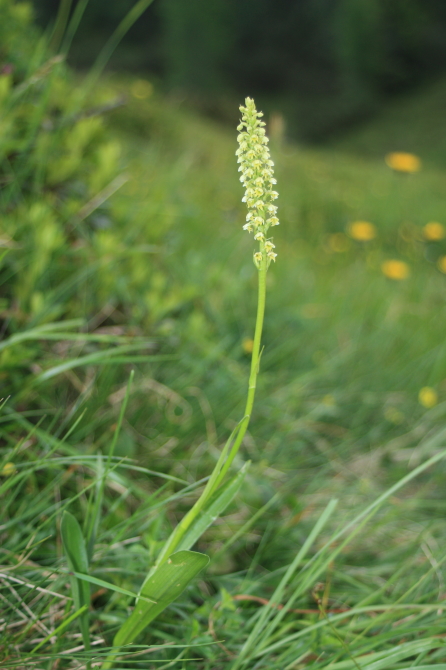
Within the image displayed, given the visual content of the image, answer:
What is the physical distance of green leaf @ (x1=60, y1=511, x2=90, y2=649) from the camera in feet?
2.42

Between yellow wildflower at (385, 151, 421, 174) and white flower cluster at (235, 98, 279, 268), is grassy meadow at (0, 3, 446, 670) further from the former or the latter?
yellow wildflower at (385, 151, 421, 174)

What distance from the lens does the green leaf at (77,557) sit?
0.74 metres

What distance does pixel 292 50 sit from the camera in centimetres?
3025

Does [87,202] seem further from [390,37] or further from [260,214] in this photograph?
[390,37]

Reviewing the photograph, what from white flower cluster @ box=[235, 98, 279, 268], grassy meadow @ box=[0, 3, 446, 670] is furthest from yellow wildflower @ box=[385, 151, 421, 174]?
white flower cluster @ box=[235, 98, 279, 268]

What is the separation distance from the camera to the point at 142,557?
36.4 inches

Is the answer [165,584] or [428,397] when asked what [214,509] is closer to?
[165,584]

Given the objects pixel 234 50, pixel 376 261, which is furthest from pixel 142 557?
pixel 234 50

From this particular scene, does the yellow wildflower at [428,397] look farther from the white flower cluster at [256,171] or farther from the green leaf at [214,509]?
the white flower cluster at [256,171]

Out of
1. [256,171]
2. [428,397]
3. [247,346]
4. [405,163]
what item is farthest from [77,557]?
[405,163]

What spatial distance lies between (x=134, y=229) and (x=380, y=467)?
1.17m

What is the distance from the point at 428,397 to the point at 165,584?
1.48m

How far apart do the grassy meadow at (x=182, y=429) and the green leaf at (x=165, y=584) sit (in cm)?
6

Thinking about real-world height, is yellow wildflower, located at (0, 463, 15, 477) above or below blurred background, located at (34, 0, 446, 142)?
above
